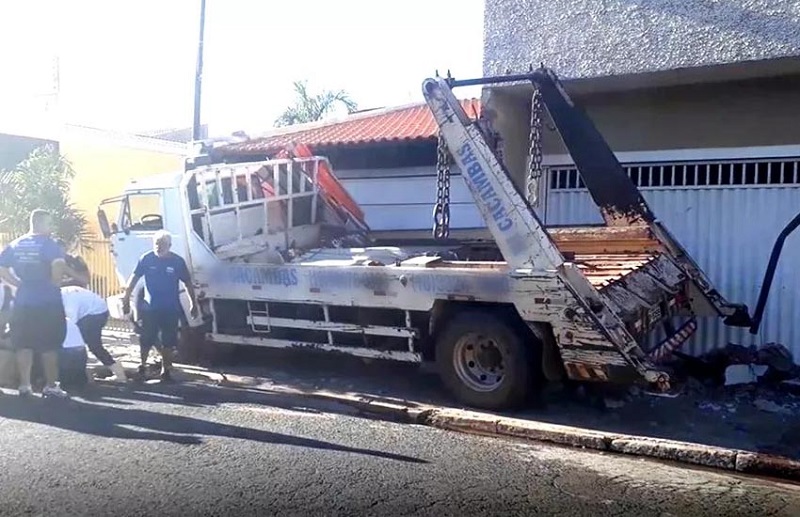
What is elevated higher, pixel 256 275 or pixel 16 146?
pixel 16 146

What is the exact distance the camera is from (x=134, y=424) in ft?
26.1

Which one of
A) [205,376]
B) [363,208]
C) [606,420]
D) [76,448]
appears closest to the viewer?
[76,448]

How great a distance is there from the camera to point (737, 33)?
9391 millimetres

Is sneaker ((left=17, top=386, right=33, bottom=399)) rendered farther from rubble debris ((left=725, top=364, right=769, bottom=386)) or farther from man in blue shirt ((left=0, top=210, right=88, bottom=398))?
rubble debris ((left=725, top=364, right=769, bottom=386))

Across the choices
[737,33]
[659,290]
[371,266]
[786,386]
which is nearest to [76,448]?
[371,266]

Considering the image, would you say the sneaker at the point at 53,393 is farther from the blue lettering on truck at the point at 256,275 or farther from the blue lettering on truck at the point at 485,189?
the blue lettering on truck at the point at 485,189

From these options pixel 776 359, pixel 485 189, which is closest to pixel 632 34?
pixel 485 189

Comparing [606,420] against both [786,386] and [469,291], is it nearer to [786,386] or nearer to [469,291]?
[469,291]

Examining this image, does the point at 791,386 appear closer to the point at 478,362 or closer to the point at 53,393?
the point at 478,362

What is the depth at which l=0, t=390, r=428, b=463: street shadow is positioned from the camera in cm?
739

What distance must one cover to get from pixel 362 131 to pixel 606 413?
6.96 metres

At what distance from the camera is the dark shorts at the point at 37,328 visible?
8.82 metres

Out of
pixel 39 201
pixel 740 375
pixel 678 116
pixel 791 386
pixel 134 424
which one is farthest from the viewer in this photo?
pixel 39 201

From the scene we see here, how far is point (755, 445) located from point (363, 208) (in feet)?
24.8
